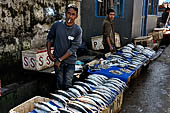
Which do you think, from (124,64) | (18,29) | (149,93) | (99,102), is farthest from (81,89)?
(18,29)

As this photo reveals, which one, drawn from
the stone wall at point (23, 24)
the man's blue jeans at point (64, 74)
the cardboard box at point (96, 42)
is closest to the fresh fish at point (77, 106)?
the man's blue jeans at point (64, 74)

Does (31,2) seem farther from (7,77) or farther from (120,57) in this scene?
(120,57)

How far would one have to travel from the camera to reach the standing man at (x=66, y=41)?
4113 mm

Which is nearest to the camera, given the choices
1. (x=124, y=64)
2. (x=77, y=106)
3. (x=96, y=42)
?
(x=77, y=106)

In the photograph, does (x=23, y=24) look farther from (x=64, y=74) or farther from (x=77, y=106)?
(x=77, y=106)

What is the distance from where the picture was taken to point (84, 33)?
11406 millimetres

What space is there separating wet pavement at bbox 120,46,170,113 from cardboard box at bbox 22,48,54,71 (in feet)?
9.50

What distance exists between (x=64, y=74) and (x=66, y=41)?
85cm

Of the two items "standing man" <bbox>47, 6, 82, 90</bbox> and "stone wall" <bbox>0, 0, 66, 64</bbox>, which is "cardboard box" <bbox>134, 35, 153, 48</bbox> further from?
"standing man" <bbox>47, 6, 82, 90</bbox>

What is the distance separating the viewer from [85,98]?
3600 mm

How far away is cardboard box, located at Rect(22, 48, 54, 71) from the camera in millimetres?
5918

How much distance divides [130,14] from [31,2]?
5.83 meters

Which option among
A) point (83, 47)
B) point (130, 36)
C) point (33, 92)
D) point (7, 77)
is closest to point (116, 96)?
point (33, 92)

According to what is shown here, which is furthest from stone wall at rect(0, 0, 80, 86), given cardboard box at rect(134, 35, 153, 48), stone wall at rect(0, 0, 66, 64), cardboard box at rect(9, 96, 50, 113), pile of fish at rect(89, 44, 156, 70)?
cardboard box at rect(134, 35, 153, 48)
